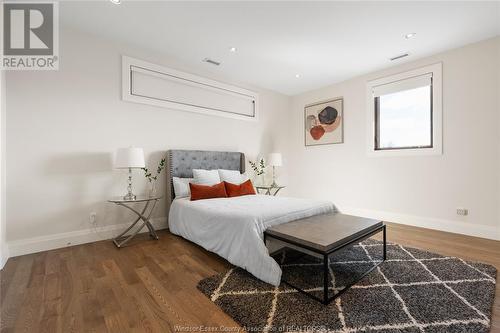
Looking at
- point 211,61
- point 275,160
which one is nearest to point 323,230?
point 275,160

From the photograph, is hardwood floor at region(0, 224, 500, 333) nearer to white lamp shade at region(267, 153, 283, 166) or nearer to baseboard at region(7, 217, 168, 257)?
baseboard at region(7, 217, 168, 257)

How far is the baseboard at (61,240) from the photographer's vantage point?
101 inches

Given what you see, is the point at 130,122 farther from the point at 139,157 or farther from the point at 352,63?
the point at 352,63

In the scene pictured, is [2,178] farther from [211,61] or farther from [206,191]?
[211,61]

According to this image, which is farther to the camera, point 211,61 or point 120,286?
point 211,61

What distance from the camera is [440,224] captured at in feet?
11.3

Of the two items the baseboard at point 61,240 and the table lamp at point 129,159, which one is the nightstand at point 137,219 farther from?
the table lamp at point 129,159

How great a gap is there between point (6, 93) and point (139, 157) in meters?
1.51

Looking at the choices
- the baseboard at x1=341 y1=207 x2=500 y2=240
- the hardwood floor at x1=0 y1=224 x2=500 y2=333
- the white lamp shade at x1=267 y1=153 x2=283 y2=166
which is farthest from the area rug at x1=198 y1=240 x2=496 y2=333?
the white lamp shade at x1=267 y1=153 x2=283 y2=166

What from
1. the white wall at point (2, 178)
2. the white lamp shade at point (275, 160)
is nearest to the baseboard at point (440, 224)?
the white lamp shade at point (275, 160)

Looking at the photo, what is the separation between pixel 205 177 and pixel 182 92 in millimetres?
1501

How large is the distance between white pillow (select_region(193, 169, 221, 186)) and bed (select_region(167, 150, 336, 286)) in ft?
0.95

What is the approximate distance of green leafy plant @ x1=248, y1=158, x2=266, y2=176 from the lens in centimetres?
491

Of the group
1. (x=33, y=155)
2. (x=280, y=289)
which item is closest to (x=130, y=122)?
(x=33, y=155)
